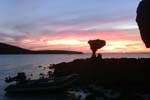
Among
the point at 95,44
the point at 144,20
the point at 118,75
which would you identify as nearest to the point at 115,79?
the point at 118,75

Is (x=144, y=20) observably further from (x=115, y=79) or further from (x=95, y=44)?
(x=95, y=44)

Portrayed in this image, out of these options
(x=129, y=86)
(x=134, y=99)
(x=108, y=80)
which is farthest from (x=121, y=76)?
(x=134, y=99)

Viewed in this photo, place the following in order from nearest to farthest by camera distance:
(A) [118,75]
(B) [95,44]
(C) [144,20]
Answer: (C) [144,20] → (A) [118,75] → (B) [95,44]

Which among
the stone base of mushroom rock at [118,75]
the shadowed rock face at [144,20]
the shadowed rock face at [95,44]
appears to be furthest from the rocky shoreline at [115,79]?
the shadowed rock face at [95,44]

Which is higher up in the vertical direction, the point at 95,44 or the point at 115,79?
the point at 95,44

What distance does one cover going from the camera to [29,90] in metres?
43.1

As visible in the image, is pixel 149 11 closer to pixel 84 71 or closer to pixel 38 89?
pixel 38 89

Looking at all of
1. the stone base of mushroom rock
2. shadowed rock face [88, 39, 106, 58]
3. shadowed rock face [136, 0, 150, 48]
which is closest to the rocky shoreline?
the stone base of mushroom rock

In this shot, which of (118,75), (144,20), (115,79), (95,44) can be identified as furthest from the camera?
(95,44)

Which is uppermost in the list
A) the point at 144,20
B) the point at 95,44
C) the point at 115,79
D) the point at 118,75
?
the point at 144,20

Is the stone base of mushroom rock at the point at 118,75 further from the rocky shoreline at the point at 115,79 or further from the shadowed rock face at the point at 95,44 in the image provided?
the shadowed rock face at the point at 95,44

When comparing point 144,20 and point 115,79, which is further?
point 115,79

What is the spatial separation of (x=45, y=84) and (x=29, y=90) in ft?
7.63

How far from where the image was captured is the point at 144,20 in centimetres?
2234
